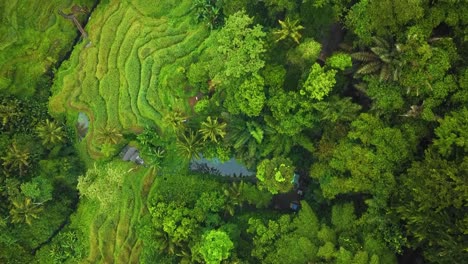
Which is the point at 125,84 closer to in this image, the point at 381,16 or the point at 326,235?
the point at 326,235

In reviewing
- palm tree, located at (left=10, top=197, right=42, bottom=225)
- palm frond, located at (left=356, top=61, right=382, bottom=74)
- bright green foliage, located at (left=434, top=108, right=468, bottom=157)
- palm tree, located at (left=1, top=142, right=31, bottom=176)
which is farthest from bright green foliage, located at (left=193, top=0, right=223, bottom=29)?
palm tree, located at (left=10, top=197, right=42, bottom=225)

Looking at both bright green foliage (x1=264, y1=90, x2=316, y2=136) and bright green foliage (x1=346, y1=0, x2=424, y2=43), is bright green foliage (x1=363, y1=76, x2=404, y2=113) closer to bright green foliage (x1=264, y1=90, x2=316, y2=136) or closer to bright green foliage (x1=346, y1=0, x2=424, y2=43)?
bright green foliage (x1=346, y1=0, x2=424, y2=43)

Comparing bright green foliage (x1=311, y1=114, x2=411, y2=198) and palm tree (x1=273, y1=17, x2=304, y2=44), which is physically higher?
palm tree (x1=273, y1=17, x2=304, y2=44)

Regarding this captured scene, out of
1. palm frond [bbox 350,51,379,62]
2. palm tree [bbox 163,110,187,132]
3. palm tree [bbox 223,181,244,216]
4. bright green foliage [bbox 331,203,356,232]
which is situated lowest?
palm tree [bbox 223,181,244,216]

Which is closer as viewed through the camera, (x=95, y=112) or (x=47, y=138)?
(x=47, y=138)

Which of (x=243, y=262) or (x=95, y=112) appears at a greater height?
(x=95, y=112)

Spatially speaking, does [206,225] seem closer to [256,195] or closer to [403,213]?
[256,195]

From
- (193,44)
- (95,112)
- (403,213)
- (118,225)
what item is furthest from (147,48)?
(403,213)

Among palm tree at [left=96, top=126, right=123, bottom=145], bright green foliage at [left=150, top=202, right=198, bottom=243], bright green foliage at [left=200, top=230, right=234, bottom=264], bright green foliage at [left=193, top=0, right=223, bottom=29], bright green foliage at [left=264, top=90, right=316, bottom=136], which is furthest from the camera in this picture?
palm tree at [left=96, top=126, right=123, bottom=145]

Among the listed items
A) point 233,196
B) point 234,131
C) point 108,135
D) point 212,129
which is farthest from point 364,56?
point 108,135
